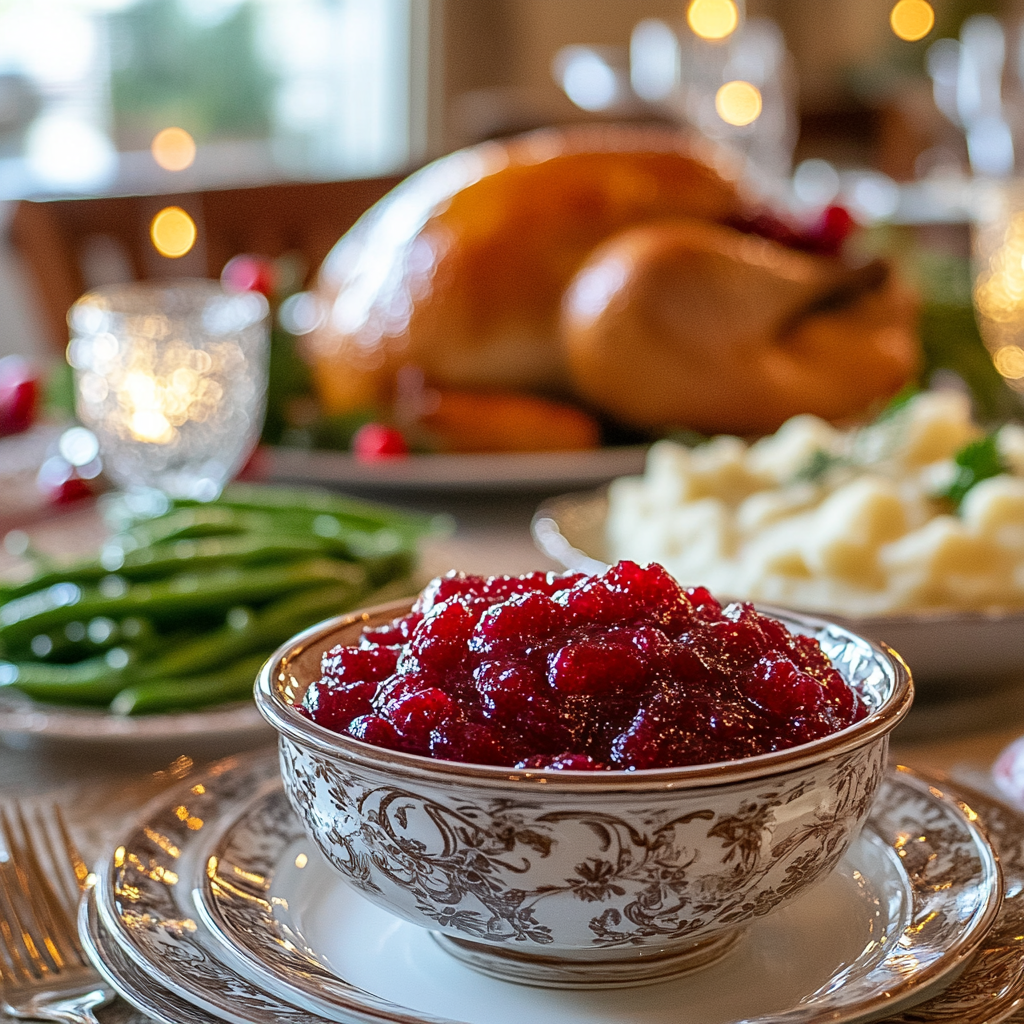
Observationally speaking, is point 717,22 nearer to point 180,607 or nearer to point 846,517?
point 846,517

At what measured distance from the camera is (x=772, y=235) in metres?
2.49

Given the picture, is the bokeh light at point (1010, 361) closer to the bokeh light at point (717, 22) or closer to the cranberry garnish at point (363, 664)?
the cranberry garnish at point (363, 664)

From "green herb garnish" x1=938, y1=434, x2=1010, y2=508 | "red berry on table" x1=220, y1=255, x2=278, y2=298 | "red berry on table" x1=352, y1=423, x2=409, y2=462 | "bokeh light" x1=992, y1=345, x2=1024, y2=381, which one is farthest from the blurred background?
"green herb garnish" x1=938, y1=434, x2=1010, y2=508

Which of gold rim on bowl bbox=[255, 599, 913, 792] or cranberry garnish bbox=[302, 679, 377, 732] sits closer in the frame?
gold rim on bowl bbox=[255, 599, 913, 792]

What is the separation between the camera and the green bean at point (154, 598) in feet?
4.74

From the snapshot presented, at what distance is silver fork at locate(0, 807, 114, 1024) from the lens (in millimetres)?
841

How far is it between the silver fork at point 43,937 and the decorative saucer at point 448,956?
0.05 meters

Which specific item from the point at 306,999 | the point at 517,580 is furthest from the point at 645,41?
the point at 306,999

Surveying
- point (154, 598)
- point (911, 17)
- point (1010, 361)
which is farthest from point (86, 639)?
point (911, 17)

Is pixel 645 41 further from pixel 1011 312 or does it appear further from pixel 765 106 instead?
pixel 1011 312

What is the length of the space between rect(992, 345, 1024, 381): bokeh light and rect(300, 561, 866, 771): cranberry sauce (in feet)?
5.69

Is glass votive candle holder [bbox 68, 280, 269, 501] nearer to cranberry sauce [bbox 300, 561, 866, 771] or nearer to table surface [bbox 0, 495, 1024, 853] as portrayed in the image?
table surface [bbox 0, 495, 1024, 853]

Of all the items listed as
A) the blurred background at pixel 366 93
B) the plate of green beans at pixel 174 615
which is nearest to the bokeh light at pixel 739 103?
the blurred background at pixel 366 93

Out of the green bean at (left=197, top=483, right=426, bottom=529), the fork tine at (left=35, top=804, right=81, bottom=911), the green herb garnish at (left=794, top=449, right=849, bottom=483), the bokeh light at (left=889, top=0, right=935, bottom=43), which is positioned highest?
the bokeh light at (left=889, top=0, right=935, bottom=43)
